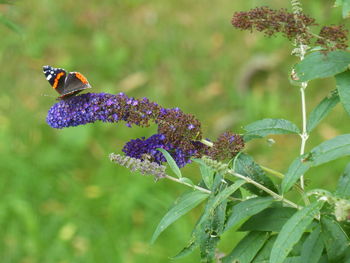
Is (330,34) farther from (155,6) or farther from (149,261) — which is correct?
(155,6)

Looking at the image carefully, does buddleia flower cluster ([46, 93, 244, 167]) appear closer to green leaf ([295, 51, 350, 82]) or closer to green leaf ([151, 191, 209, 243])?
green leaf ([151, 191, 209, 243])

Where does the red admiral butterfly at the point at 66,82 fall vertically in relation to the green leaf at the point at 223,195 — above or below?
above

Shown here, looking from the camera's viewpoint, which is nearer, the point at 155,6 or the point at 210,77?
the point at 210,77

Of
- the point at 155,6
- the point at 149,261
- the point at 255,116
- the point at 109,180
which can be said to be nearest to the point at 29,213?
the point at 109,180

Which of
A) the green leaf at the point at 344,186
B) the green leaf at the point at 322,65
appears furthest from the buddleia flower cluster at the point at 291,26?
the green leaf at the point at 344,186

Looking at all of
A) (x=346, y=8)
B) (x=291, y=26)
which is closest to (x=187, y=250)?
(x=291, y=26)

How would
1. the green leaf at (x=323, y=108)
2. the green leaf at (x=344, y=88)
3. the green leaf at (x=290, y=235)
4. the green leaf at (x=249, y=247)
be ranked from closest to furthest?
1. the green leaf at (x=290, y=235)
2. the green leaf at (x=344, y=88)
3. the green leaf at (x=249, y=247)
4. the green leaf at (x=323, y=108)

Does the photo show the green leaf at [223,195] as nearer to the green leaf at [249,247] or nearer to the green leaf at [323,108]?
the green leaf at [249,247]
